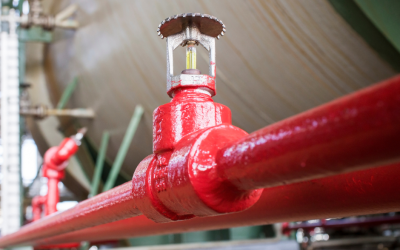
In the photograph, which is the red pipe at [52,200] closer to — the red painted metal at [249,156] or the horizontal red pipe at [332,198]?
the red painted metal at [249,156]

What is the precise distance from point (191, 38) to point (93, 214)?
51 cm

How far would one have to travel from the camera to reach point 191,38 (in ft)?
1.97

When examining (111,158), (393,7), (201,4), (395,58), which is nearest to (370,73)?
(395,58)

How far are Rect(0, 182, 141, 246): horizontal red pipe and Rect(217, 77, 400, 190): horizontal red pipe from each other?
0.37m

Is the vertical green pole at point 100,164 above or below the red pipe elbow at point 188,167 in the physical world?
above

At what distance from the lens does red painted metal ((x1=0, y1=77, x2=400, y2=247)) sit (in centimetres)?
29

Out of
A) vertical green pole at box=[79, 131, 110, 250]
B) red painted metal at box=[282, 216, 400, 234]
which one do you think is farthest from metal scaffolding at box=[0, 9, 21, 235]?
red painted metal at box=[282, 216, 400, 234]

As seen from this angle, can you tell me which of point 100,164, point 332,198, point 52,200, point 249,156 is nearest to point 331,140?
point 249,156

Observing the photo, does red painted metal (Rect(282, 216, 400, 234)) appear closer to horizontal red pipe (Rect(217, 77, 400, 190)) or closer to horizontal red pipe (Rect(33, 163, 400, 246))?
horizontal red pipe (Rect(33, 163, 400, 246))

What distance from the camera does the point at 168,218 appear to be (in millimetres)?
578

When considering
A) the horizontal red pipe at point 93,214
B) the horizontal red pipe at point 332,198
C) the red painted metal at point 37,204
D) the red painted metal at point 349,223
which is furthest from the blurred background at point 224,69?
the horizontal red pipe at point 93,214

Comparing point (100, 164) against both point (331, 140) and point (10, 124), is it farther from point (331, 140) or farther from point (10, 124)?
point (331, 140)

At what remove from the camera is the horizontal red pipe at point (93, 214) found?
723 millimetres

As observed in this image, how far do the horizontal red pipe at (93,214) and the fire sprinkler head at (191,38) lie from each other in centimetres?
22
